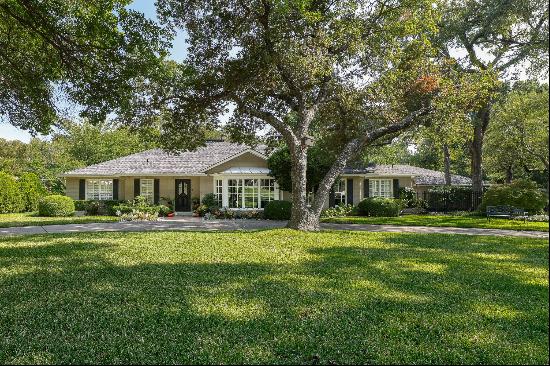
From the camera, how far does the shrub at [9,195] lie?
29538 mm

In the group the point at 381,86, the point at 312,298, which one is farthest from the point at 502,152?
the point at 312,298

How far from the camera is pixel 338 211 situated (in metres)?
27.6

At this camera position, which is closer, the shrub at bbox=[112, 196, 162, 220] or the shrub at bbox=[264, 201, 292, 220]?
the shrub at bbox=[264, 201, 292, 220]

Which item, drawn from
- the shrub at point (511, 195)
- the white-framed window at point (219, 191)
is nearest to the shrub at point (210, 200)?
the white-framed window at point (219, 191)

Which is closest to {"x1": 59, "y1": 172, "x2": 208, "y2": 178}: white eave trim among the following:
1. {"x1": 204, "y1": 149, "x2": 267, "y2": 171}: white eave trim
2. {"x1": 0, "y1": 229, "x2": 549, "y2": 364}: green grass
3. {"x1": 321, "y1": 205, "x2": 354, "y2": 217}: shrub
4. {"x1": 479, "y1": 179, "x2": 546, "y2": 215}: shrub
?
{"x1": 204, "y1": 149, "x2": 267, "y2": 171}: white eave trim

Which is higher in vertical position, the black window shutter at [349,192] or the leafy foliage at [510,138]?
the leafy foliage at [510,138]

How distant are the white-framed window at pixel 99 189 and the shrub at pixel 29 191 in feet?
17.5

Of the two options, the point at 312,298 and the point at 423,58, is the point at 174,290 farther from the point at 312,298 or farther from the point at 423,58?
the point at 423,58

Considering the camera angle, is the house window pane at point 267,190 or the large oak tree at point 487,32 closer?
the large oak tree at point 487,32

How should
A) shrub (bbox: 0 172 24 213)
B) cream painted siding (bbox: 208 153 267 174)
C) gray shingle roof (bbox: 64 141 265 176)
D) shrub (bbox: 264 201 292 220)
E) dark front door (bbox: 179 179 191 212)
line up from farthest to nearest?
shrub (bbox: 0 172 24 213), dark front door (bbox: 179 179 191 212), gray shingle roof (bbox: 64 141 265 176), cream painted siding (bbox: 208 153 267 174), shrub (bbox: 264 201 292 220)

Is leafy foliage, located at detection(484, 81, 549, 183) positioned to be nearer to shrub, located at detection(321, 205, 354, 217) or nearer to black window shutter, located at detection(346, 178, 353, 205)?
black window shutter, located at detection(346, 178, 353, 205)

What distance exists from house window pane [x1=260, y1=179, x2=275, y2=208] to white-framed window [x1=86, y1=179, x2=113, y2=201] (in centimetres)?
1192

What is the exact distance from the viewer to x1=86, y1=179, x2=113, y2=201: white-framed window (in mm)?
30406

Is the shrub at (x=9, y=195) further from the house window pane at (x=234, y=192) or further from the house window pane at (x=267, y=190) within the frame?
the house window pane at (x=267, y=190)
